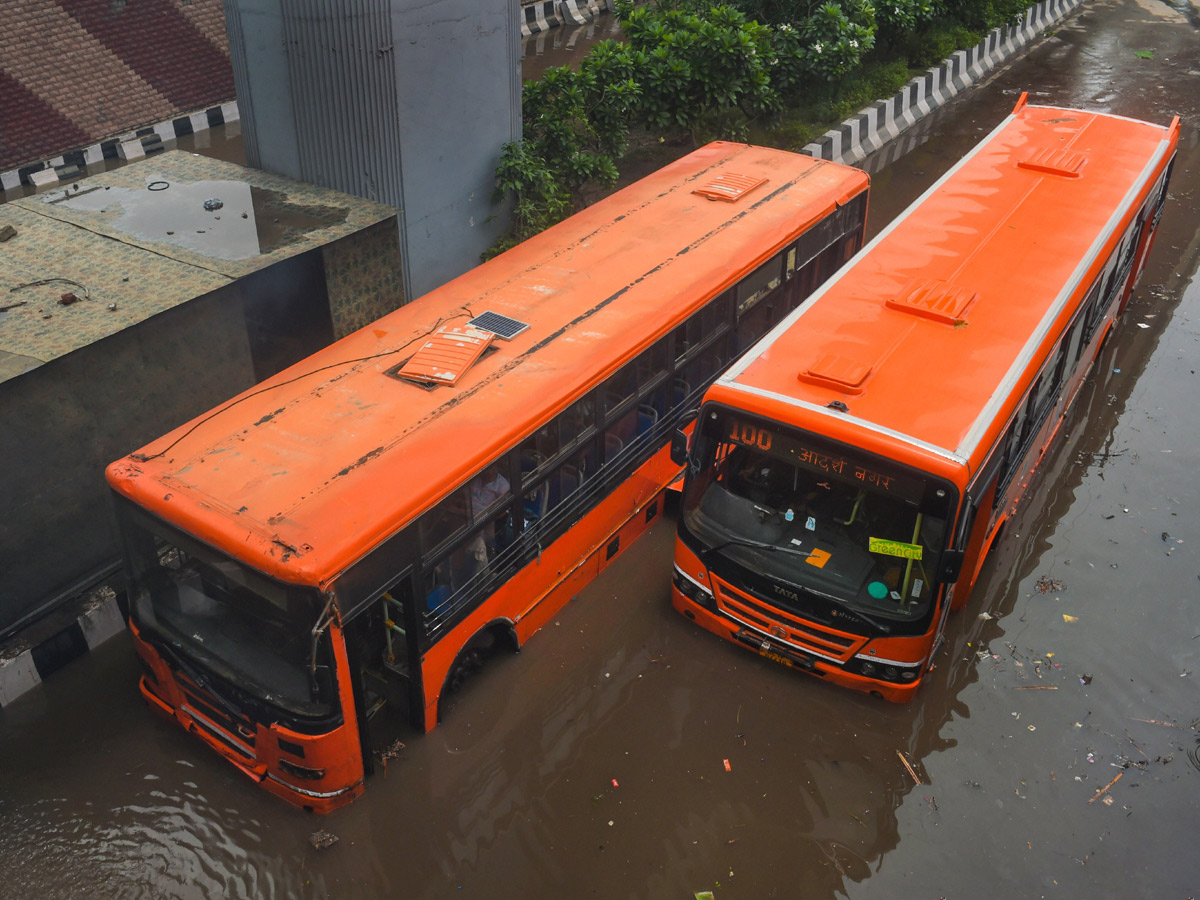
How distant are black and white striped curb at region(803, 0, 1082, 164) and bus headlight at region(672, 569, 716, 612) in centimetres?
912

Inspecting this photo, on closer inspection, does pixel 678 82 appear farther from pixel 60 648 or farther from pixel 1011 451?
pixel 60 648

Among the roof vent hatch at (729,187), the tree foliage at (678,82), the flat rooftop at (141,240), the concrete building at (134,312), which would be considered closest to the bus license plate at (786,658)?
the roof vent hatch at (729,187)

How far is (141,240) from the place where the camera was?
7820 millimetres

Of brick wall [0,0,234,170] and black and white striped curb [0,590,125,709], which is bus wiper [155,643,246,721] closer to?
black and white striped curb [0,590,125,709]

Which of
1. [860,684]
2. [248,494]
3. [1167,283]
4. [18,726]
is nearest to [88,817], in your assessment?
[18,726]

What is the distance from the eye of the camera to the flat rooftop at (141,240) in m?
6.62

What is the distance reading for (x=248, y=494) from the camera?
4.95 m

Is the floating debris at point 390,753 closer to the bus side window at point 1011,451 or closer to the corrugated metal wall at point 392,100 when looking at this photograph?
the bus side window at point 1011,451

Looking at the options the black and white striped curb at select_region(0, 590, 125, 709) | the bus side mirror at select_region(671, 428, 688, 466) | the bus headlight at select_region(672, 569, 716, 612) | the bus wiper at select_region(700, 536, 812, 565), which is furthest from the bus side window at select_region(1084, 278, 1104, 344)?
the black and white striped curb at select_region(0, 590, 125, 709)

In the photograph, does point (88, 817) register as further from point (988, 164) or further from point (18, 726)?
point (988, 164)

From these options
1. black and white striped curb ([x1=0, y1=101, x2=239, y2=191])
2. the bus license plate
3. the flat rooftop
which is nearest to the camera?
the bus license plate

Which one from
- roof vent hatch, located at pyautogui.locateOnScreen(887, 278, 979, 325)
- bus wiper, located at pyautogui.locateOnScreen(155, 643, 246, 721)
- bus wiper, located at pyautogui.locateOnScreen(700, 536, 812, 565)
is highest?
roof vent hatch, located at pyautogui.locateOnScreen(887, 278, 979, 325)

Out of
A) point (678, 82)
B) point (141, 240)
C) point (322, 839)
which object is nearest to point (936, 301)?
point (322, 839)

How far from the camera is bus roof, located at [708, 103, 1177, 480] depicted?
584 cm
